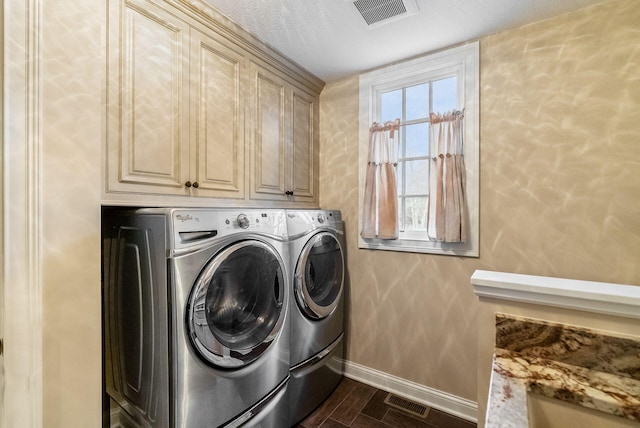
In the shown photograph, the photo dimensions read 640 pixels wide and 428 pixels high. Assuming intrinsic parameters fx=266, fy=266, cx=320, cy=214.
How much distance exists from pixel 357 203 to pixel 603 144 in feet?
4.71

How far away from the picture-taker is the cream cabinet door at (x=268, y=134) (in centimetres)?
175

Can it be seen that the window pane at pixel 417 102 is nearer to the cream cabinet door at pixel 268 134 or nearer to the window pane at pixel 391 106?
the window pane at pixel 391 106

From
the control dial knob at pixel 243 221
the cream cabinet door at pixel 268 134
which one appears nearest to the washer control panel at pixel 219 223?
the control dial knob at pixel 243 221

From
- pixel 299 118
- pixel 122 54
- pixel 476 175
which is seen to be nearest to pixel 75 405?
pixel 122 54

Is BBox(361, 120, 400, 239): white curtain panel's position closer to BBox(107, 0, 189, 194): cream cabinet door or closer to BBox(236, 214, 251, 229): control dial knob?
BBox(236, 214, 251, 229): control dial knob

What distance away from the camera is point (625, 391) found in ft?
2.38

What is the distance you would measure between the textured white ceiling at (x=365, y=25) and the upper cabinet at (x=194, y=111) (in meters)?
0.13

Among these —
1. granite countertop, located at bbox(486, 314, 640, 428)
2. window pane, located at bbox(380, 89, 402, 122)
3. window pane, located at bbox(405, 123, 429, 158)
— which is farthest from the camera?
window pane, located at bbox(380, 89, 402, 122)

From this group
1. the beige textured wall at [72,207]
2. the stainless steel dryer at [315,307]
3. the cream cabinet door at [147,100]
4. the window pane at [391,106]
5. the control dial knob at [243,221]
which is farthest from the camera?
the window pane at [391,106]

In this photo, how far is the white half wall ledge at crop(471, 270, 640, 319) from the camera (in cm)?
76

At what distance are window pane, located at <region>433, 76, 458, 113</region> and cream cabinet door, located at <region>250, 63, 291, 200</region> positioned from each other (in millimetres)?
1068

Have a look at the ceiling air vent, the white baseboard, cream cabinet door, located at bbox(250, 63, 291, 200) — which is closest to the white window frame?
the ceiling air vent

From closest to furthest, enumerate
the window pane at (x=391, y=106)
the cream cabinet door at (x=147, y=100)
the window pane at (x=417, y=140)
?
the cream cabinet door at (x=147, y=100), the window pane at (x=417, y=140), the window pane at (x=391, y=106)

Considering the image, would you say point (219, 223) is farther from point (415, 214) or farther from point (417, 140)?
point (417, 140)
